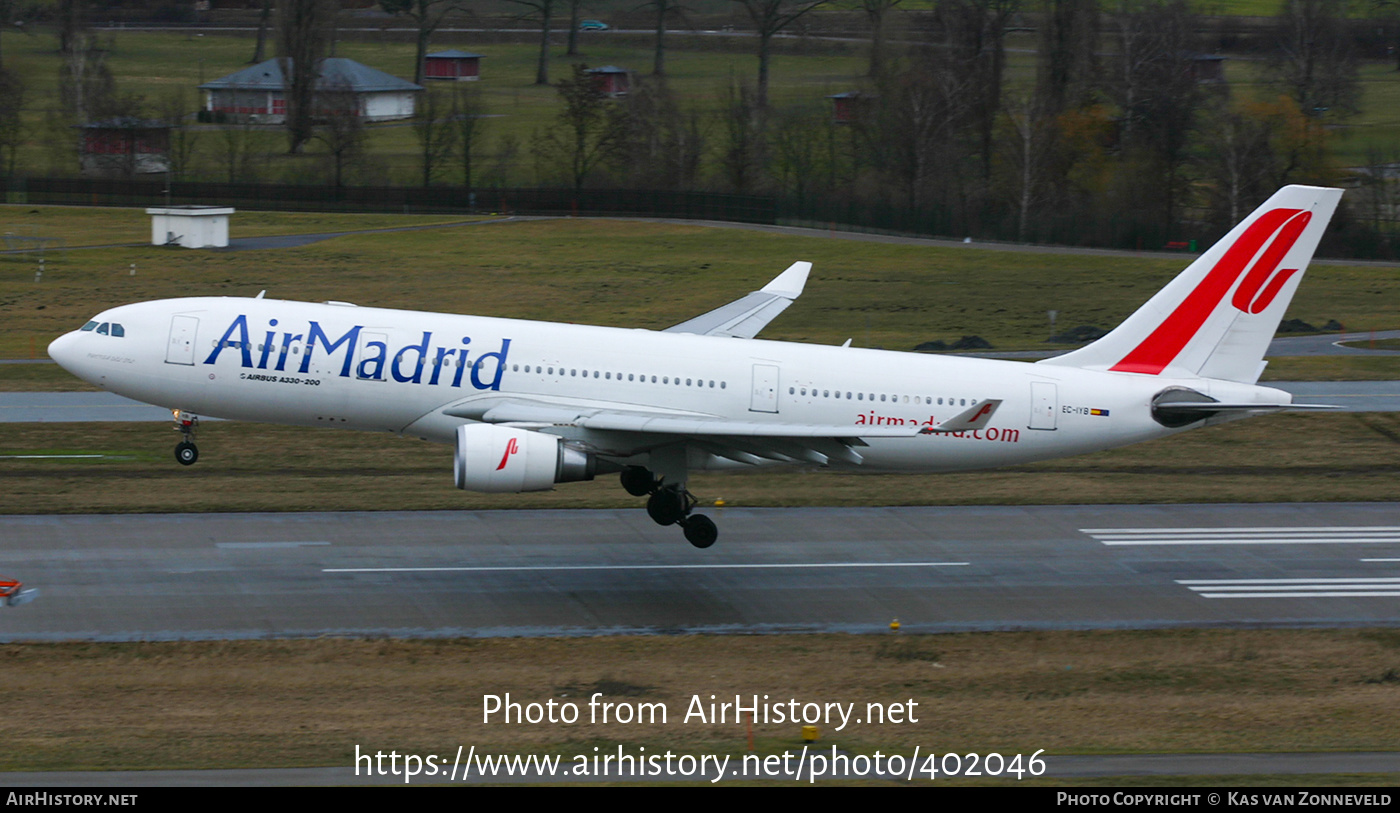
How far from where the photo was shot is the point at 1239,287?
32094 mm

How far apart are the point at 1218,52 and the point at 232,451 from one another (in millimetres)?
138266

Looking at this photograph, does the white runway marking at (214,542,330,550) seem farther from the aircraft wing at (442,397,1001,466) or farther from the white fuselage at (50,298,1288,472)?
the aircraft wing at (442,397,1001,466)

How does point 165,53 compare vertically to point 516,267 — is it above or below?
above

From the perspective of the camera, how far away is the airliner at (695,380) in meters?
30.3

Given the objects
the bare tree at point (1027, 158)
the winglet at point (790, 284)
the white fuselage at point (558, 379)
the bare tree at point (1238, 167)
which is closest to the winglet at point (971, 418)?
the white fuselage at point (558, 379)

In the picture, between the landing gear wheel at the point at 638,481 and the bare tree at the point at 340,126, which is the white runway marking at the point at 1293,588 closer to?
the landing gear wheel at the point at 638,481

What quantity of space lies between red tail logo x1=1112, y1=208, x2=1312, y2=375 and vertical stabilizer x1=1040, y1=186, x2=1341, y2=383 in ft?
0.07

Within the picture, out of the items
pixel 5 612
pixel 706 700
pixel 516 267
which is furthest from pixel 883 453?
pixel 516 267

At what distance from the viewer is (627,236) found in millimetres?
94812

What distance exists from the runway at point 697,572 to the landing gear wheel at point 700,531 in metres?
0.54

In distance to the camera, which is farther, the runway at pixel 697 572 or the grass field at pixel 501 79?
the grass field at pixel 501 79

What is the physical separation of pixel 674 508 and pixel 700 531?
77cm

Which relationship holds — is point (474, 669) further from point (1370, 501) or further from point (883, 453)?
point (1370, 501)

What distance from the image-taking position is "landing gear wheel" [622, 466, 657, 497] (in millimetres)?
31562
